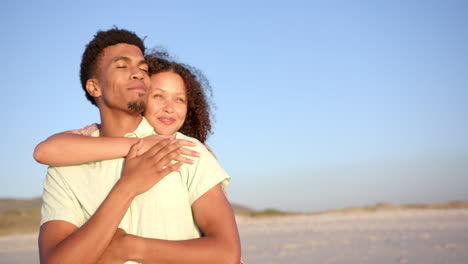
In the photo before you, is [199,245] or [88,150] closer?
[199,245]

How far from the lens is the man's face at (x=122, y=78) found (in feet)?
10.8

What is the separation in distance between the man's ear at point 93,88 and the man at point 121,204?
0.07 m

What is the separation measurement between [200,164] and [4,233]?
19.8 m

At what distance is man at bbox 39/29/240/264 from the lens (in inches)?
109

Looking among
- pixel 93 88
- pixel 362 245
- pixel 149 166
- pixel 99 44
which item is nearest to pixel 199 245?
pixel 149 166

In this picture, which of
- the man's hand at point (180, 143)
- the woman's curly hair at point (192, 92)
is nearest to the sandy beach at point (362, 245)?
the woman's curly hair at point (192, 92)

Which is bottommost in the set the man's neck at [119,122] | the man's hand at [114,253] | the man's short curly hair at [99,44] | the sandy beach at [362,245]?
the sandy beach at [362,245]

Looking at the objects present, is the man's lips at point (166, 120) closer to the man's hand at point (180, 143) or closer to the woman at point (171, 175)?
the woman at point (171, 175)

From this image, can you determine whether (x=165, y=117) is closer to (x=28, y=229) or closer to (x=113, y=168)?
(x=113, y=168)

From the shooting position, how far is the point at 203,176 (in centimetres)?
303

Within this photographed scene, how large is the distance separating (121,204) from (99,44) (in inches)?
57.8

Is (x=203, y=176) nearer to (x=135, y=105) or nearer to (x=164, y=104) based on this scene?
(x=135, y=105)

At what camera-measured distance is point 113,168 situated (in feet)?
10.4

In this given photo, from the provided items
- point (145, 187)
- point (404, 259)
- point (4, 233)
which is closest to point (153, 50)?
point (145, 187)
